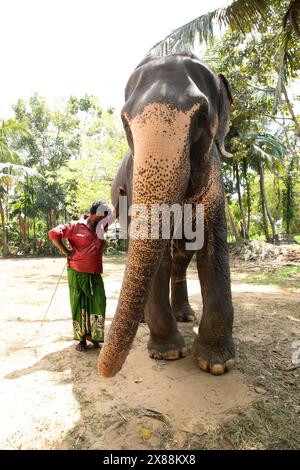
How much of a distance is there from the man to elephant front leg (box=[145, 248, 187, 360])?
2.27 ft

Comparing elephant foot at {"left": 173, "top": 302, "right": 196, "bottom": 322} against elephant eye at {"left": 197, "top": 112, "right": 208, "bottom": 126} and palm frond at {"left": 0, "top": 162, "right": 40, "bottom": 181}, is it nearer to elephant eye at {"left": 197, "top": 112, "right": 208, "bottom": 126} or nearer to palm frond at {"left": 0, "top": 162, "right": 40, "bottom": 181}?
elephant eye at {"left": 197, "top": 112, "right": 208, "bottom": 126}

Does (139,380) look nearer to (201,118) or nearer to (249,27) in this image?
(201,118)

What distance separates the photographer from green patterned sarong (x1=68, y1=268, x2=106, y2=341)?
3.87 meters

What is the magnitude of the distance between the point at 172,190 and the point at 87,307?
7.07 feet

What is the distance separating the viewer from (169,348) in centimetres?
348

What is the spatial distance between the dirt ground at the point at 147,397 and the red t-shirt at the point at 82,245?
0.90 metres

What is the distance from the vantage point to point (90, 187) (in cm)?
1889

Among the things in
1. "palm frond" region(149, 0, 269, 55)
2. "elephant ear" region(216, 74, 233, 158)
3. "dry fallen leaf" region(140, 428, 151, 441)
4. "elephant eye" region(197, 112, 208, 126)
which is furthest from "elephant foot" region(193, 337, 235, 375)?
"palm frond" region(149, 0, 269, 55)

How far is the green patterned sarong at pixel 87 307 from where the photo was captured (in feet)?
12.7

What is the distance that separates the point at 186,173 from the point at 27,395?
2137mm

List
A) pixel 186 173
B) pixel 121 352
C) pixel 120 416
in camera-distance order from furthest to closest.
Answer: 1. pixel 120 416
2. pixel 186 173
3. pixel 121 352

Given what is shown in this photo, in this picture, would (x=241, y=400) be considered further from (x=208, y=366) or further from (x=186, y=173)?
(x=186, y=173)

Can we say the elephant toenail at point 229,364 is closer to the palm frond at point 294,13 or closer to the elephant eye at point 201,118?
the elephant eye at point 201,118
